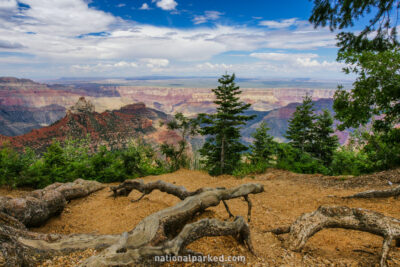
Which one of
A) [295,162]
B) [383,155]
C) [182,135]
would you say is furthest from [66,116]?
[383,155]

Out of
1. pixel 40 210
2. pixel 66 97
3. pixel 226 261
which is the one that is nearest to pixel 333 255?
pixel 226 261

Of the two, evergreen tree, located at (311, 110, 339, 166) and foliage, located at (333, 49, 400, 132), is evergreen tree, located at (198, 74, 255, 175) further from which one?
evergreen tree, located at (311, 110, 339, 166)

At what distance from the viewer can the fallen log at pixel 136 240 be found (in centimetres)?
251

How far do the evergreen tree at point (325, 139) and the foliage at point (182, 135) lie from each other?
1114 centimetres

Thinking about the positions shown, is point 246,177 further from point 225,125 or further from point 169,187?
point 169,187

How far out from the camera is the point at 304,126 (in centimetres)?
1947


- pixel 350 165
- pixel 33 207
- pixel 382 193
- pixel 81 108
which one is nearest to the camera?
pixel 33 207

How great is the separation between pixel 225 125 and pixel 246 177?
3781 mm

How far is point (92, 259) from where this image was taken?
97.2 inches

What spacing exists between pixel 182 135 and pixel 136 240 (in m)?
14.0

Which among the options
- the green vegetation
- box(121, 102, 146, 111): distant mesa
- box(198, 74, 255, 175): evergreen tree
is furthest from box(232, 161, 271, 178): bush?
box(121, 102, 146, 111): distant mesa

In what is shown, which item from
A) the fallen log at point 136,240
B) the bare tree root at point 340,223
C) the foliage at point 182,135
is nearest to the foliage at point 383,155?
the bare tree root at point 340,223

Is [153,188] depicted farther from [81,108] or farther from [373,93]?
[81,108]

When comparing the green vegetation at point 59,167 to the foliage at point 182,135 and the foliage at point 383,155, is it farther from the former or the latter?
the foliage at point 383,155
